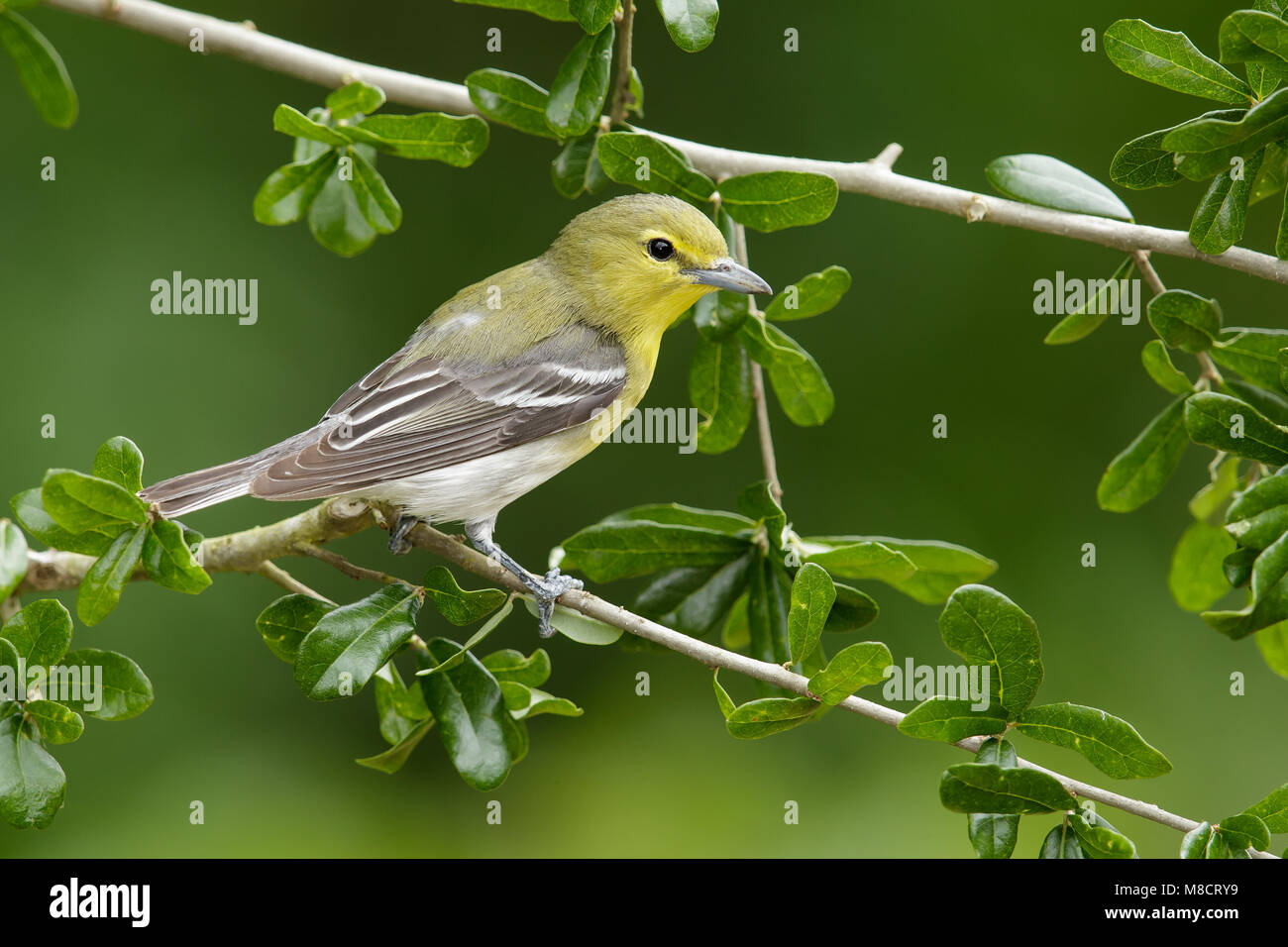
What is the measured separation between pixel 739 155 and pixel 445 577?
4.58 feet

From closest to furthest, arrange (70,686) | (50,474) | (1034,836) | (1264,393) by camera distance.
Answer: (50,474) < (70,686) < (1264,393) < (1034,836)

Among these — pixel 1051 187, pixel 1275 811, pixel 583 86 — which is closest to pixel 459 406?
pixel 583 86

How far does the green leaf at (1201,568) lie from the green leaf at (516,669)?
72.8 inches

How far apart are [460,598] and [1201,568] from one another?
2.13m

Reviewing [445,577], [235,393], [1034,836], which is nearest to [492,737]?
[445,577]

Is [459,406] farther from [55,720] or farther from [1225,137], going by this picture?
[1225,137]

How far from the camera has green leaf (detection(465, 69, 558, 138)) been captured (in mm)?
3068

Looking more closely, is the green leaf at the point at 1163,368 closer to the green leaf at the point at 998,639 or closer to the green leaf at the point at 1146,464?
the green leaf at the point at 1146,464

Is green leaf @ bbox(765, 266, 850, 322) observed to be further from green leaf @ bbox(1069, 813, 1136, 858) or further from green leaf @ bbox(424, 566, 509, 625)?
green leaf @ bbox(1069, 813, 1136, 858)

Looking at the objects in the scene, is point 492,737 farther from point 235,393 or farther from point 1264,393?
point 235,393

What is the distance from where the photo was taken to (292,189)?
3346 millimetres

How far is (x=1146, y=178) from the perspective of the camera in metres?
2.76

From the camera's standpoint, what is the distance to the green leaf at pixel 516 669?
9.77 feet

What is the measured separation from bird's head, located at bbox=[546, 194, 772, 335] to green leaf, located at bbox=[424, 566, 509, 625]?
1206mm
